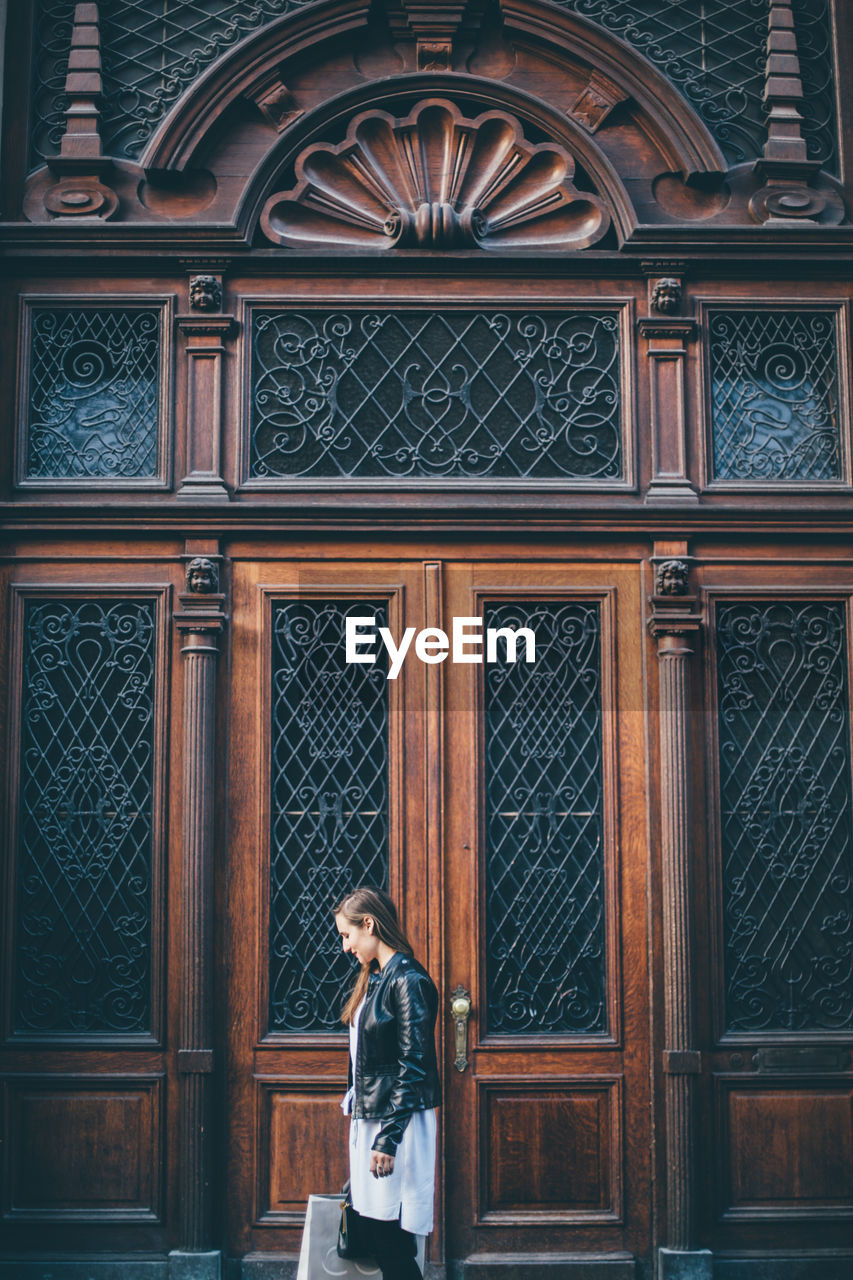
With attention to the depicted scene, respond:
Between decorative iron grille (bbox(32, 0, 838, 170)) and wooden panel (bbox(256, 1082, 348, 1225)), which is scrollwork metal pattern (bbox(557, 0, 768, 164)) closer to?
decorative iron grille (bbox(32, 0, 838, 170))

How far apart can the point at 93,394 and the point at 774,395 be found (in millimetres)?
3260

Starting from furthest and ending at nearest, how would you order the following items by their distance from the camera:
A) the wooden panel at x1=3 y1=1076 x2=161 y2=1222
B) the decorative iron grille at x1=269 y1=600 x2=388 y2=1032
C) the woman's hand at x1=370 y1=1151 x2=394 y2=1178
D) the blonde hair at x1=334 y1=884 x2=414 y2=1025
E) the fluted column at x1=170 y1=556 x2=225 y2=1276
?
1. the decorative iron grille at x1=269 y1=600 x2=388 y2=1032
2. the wooden panel at x1=3 y1=1076 x2=161 y2=1222
3. the fluted column at x1=170 y1=556 x2=225 y2=1276
4. the blonde hair at x1=334 y1=884 x2=414 y2=1025
5. the woman's hand at x1=370 y1=1151 x2=394 y2=1178

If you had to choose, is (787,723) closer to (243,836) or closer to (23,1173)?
(243,836)

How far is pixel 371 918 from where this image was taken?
15.4 ft

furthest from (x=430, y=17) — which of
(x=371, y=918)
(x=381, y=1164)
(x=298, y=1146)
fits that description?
(x=298, y=1146)

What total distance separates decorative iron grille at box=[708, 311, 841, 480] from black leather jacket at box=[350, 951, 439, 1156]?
2.91 m

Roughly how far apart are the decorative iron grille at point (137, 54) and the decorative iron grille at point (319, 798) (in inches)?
98.1

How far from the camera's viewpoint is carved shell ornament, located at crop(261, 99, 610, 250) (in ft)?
19.9

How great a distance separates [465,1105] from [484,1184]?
0.35 m

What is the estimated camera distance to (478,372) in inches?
238

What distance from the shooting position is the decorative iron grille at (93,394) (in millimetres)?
5984

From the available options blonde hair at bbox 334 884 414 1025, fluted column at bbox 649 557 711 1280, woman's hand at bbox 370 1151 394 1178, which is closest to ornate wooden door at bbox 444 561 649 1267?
fluted column at bbox 649 557 711 1280

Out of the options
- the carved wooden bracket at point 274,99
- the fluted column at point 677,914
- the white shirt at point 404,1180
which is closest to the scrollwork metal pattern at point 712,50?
the carved wooden bracket at point 274,99

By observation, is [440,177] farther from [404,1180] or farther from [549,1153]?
[549,1153]
